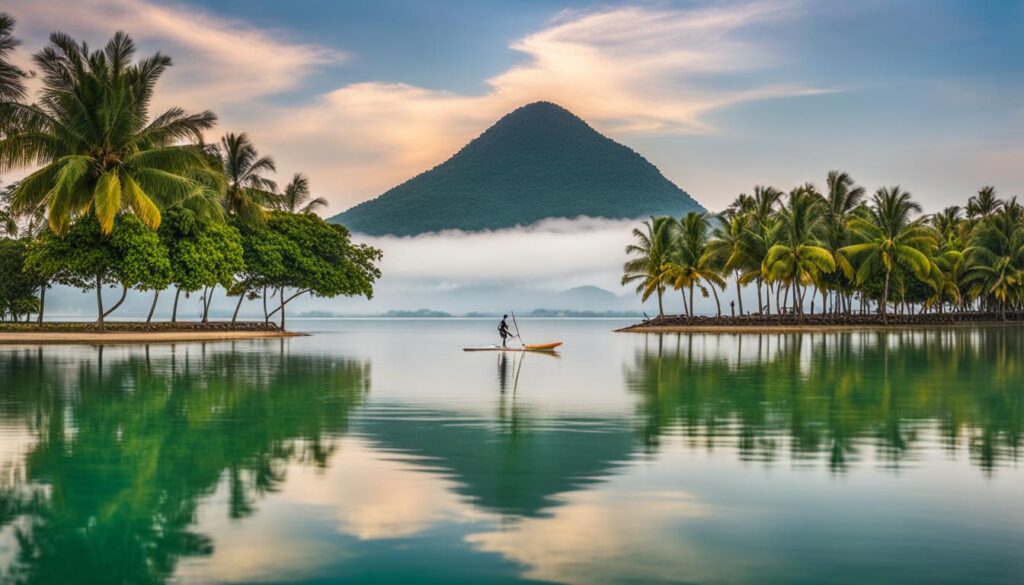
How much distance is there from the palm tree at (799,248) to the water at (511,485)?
42316mm

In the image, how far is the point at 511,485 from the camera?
9.22m

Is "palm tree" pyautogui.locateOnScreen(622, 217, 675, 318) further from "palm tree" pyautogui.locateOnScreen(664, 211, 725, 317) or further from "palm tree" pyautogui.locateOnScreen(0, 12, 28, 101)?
"palm tree" pyautogui.locateOnScreen(0, 12, 28, 101)

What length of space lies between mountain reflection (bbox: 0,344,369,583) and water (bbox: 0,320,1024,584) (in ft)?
0.14

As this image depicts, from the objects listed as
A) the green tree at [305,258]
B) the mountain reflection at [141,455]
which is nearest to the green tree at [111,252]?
the green tree at [305,258]

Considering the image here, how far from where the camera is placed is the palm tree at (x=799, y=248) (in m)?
60.9

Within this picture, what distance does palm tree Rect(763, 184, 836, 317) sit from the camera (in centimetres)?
6088

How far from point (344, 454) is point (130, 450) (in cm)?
266

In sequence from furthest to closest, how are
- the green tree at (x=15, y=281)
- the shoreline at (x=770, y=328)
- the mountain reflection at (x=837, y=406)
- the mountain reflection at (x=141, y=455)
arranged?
the shoreline at (x=770, y=328), the green tree at (x=15, y=281), the mountain reflection at (x=837, y=406), the mountain reflection at (x=141, y=455)

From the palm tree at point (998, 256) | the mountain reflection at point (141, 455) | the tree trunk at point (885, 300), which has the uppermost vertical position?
the palm tree at point (998, 256)

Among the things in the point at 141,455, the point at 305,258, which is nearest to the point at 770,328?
the point at 305,258

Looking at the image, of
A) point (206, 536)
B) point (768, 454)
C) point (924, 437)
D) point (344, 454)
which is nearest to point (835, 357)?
point (924, 437)

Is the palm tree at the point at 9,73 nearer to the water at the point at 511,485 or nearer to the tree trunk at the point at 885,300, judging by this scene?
the water at the point at 511,485

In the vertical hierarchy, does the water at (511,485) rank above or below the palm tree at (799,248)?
below

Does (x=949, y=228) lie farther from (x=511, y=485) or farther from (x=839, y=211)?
(x=511, y=485)
